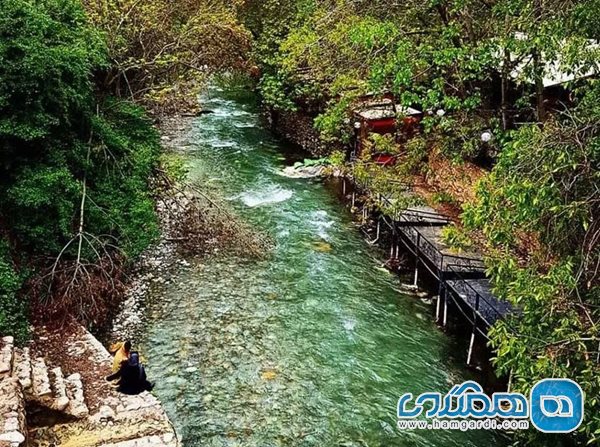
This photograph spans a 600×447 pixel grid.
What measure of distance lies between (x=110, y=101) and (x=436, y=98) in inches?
321

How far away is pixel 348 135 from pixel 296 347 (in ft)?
33.7

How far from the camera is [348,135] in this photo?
21.0 meters

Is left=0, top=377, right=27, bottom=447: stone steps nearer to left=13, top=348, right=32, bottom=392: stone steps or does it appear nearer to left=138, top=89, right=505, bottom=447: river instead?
left=13, top=348, right=32, bottom=392: stone steps

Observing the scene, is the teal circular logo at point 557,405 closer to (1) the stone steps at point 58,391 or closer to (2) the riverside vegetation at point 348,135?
(2) the riverside vegetation at point 348,135

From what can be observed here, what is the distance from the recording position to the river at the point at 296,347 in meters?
10.2

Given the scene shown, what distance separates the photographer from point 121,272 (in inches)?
536

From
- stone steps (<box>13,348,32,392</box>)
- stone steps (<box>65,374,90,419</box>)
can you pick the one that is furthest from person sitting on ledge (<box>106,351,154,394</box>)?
stone steps (<box>13,348,32,392</box>)

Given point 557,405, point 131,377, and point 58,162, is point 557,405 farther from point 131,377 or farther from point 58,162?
point 58,162

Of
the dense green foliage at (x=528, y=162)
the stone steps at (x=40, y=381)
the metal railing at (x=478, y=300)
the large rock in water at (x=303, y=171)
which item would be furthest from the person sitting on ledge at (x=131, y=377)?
the large rock in water at (x=303, y=171)

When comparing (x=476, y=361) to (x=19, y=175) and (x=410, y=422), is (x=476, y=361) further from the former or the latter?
(x=19, y=175)

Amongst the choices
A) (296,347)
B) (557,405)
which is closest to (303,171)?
(296,347)

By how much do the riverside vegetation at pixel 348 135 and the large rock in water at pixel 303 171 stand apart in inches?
186

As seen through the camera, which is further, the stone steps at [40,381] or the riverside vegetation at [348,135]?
the stone steps at [40,381]

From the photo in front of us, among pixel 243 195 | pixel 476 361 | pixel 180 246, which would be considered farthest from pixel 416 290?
pixel 243 195
